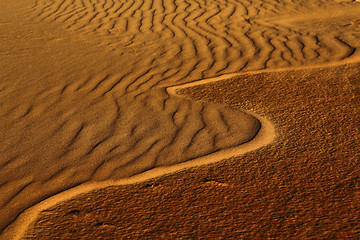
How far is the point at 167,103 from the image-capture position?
3586 mm

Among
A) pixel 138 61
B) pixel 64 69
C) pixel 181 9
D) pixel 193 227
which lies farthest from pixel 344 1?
pixel 193 227

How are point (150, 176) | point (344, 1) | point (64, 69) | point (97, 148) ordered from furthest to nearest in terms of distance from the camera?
point (344, 1) → point (64, 69) → point (97, 148) → point (150, 176)

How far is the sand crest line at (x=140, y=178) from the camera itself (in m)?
2.09

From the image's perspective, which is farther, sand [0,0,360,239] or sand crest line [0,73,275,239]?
sand [0,0,360,239]

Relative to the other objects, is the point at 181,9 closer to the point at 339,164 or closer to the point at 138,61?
the point at 138,61

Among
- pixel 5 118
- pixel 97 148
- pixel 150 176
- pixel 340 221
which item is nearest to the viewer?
pixel 340 221

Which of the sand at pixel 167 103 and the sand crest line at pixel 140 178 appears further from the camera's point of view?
the sand at pixel 167 103

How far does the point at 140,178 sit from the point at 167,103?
1268mm

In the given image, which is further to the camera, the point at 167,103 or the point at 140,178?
the point at 167,103

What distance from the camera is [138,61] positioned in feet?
15.6

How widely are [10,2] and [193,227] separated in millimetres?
8014

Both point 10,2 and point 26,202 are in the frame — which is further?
point 10,2

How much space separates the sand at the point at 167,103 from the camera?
246cm

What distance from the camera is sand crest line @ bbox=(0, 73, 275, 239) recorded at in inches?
82.2
